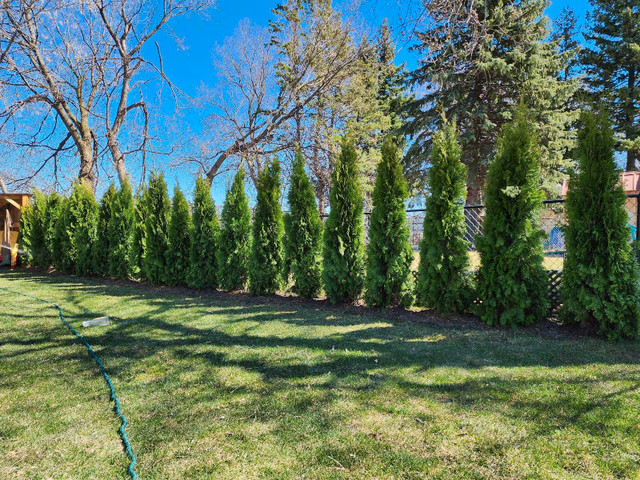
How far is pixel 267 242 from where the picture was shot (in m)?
6.37

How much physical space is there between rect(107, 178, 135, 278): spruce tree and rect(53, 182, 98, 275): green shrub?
1056 mm

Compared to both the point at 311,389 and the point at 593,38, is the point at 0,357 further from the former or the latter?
the point at 593,38

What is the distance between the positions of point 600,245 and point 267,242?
477 cm

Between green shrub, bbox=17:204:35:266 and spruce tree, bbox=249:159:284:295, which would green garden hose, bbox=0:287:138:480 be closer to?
spruce tree, bbox=249:159:284:295

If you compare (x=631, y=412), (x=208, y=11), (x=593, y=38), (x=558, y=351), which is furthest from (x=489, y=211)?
(x=593, y=38)

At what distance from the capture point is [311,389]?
2.68 metres

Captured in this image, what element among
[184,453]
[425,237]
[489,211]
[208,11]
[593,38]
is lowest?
[184,453]

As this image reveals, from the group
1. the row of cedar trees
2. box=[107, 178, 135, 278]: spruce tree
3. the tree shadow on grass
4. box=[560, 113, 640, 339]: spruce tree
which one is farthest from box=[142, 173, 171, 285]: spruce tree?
box=[560, 113, 640, 339]: spruce tree

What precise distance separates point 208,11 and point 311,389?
42.6ft

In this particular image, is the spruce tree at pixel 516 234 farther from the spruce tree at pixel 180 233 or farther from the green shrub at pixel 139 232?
the green shrub at pixel 139 232

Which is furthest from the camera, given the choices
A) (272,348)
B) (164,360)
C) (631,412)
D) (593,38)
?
(593,38)

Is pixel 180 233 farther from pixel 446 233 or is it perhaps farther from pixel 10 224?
pixel 10 224

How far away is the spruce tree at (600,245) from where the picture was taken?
12.0 feet

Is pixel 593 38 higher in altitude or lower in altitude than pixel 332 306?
higher
